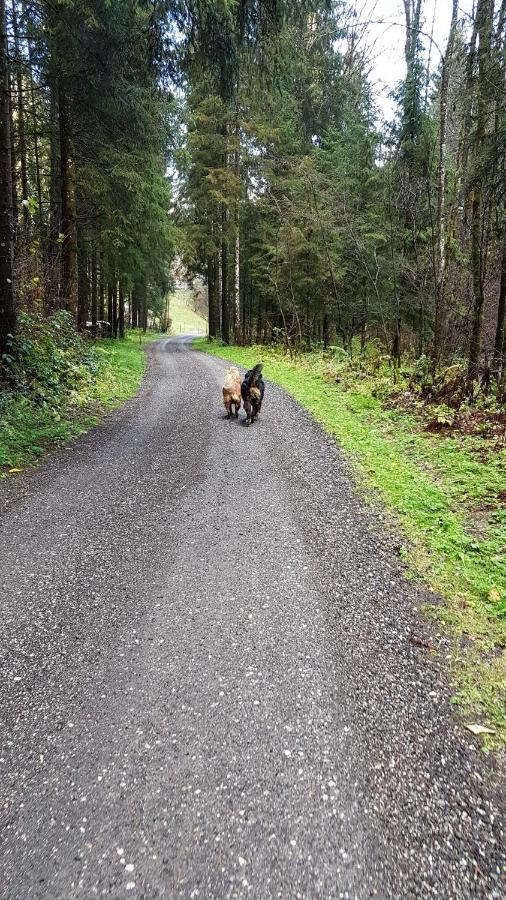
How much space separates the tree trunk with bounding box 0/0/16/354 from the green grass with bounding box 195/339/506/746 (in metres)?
6.16

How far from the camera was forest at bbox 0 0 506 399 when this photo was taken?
23.3 feet

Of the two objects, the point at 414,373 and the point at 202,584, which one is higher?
the point at 414,373

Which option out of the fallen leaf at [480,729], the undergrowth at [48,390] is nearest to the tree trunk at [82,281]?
the undergrowth at [48,390]

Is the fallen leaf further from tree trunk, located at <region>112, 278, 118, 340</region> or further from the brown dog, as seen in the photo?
tree trunk, located at <region>112, 278, 118, 340</region>

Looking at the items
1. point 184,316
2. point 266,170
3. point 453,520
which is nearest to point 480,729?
point 453,520

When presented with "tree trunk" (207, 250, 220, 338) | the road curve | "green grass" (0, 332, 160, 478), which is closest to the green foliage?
"green grass" (0, 332, 160, 478)

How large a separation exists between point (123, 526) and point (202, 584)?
128 cm

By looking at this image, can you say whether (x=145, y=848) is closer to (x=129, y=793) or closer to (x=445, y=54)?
(x=129, y=793)

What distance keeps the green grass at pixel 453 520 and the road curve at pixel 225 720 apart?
0.67 feet

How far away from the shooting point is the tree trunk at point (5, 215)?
756 cm

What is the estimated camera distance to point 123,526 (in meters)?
4.36

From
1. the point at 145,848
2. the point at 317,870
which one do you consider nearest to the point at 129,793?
the point at 145,848

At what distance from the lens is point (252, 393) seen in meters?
8.47

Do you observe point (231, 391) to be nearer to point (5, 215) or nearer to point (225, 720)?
point (5, 215)
